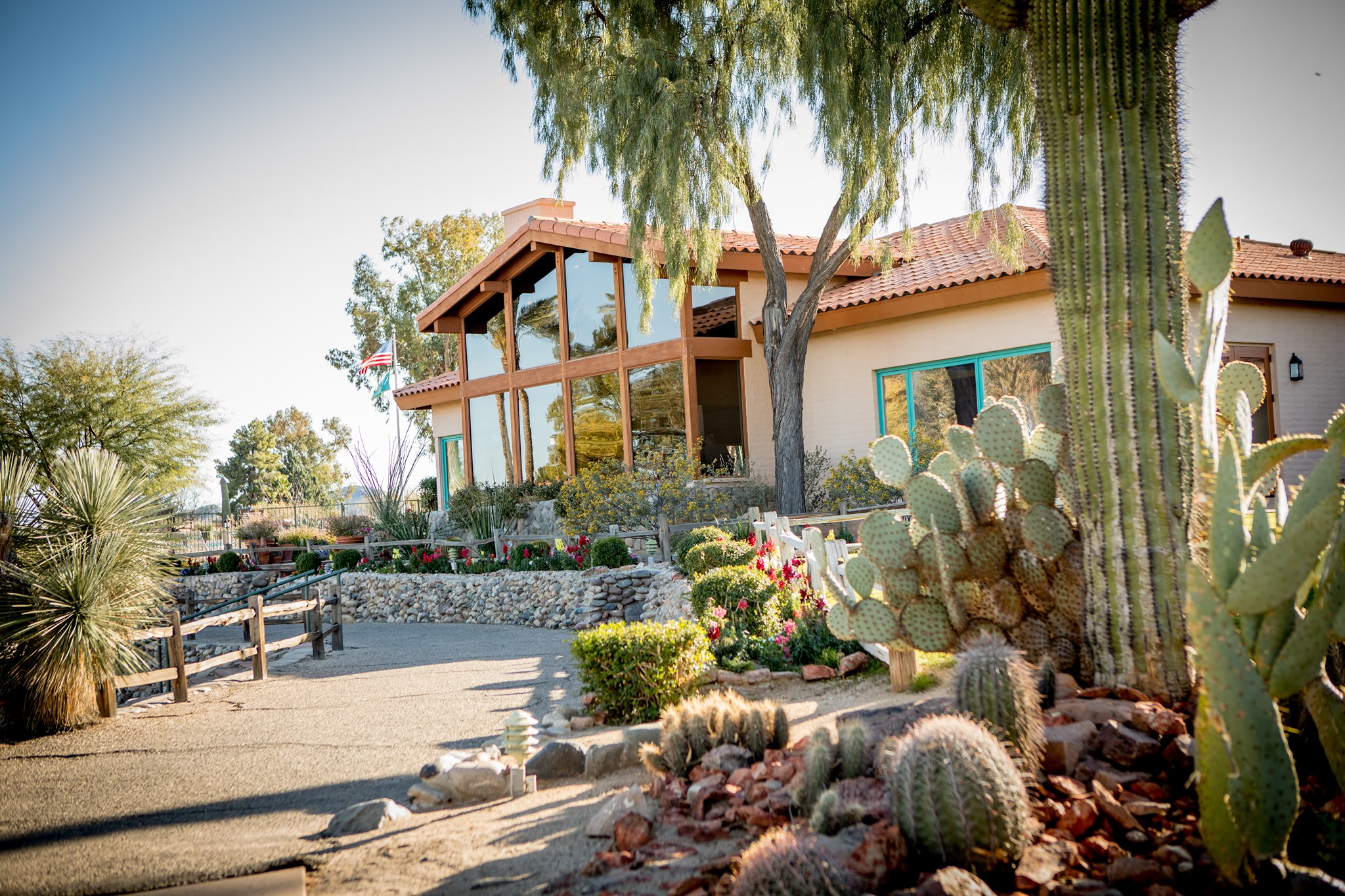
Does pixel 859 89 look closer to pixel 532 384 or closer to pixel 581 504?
pixel 581 504

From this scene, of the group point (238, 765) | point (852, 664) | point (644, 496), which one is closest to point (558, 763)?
point (238, 765)

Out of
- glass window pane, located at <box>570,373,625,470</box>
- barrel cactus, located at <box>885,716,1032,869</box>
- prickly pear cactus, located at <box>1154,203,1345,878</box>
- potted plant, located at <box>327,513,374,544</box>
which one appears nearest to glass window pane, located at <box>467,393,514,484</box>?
glass window pane, located at <box>570,373,625,470</box>

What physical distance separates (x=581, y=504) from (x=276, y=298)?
1770 centimetres

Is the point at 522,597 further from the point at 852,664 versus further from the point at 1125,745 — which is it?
the point at 1125,745

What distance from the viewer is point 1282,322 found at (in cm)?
1333

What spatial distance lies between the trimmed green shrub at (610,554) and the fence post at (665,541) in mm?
513

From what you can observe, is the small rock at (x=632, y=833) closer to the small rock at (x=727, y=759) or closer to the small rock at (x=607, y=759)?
the small rock at (x=727, y=759)

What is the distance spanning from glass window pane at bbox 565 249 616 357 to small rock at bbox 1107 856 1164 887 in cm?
1498

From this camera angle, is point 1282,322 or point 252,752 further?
point 1282,322

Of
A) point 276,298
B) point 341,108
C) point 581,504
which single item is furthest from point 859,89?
point 276,298

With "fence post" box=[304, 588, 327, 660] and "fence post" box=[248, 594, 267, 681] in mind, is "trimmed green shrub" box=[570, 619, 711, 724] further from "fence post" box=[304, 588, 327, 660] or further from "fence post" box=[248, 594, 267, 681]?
"fence post" box=[304, 588, 327, 660]

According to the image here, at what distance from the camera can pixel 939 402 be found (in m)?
14.1

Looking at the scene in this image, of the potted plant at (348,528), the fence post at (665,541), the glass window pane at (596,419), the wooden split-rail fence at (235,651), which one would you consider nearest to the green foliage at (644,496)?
the fence post at (665,541)

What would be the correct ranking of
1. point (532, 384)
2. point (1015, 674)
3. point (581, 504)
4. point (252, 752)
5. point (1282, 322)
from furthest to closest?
point (532, 384) < point (581, 504) < point (1282, 322) < point (252, 752) < point (1015, 674)
